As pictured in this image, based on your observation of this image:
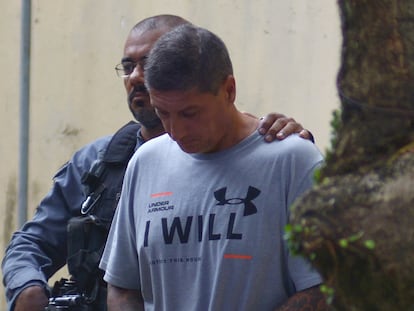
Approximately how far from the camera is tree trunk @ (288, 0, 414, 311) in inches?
72.8

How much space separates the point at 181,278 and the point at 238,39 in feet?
10.6

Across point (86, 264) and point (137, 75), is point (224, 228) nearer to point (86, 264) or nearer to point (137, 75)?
point (86, 264)

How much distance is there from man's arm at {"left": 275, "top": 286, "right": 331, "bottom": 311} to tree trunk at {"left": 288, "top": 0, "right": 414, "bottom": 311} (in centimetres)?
119

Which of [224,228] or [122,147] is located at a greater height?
[224,228]

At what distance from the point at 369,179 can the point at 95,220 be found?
7.25 feet

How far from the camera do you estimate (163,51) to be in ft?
10.9

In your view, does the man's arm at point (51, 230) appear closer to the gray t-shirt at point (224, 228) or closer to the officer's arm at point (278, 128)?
the gray t-shirt at point (224, 228)

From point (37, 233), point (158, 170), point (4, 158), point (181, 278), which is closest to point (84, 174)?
point (37, 233)

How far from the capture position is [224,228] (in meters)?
3.27

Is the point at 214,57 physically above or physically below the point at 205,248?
above

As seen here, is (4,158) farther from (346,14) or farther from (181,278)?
(346,14)

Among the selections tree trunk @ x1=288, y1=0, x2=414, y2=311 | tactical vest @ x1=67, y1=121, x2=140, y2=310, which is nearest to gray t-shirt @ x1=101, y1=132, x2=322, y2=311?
tactical vest @ x1=67, y1=121, x2=140, y2=310

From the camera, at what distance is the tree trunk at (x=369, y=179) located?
1.85 m

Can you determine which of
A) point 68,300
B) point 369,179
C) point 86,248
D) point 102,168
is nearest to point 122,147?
point 102,168
